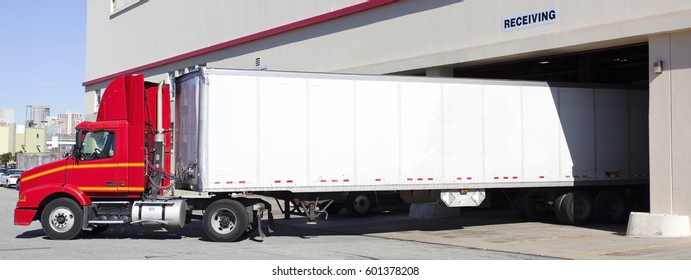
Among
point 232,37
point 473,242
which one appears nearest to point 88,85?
point 232,37

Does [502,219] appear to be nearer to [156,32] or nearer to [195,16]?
[195,16]

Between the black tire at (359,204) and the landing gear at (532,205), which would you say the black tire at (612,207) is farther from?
the black tire at (359,204)

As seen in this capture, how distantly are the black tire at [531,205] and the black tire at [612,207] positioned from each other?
4.52 feet

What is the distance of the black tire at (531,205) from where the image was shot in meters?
20.9

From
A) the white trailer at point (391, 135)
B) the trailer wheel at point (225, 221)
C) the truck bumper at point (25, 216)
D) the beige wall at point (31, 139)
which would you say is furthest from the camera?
the beige wall at point (31, 139)

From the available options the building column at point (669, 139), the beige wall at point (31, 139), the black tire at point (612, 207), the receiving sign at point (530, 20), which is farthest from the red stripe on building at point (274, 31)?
the beige wall at point (31, 139)

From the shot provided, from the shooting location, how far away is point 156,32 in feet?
131

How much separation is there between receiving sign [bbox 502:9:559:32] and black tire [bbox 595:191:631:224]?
4.91 metres

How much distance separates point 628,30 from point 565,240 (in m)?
5.03

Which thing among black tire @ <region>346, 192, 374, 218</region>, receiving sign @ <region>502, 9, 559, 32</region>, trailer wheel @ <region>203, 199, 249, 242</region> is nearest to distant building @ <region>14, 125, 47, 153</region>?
black tire @ <region>346, 192, 374, 218</region>

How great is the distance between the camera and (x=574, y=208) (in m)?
20.2

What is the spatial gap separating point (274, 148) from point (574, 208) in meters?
8.73

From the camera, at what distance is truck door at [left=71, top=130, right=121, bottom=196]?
16641 mm

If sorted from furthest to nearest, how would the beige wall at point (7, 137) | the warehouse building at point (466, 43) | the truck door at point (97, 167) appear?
1. the beige wall at point (7, 137)
2. the warehouse building at point (466, 43)
3. the truck door at point (97, 167)
